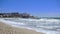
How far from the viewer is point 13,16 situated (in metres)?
33.3

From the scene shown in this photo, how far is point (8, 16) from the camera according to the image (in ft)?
107

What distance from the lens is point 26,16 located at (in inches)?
1348

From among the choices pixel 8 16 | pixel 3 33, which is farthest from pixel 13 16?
Answer: pixel 3 33

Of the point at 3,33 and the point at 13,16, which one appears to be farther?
the point at 13,16

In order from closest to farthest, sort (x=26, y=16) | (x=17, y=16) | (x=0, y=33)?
(x=0, y=33) < (x=17, y=16) < (x=26, y=16)

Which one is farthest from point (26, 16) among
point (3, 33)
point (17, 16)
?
point (3, 33)

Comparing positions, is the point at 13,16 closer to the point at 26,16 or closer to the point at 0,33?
the point at 26,16

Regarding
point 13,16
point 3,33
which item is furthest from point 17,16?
point 3,33

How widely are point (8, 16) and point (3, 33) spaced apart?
2844 centimetres

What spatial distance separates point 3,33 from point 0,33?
0.32ft

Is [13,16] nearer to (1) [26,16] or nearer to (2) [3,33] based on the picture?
(1) [26,16]

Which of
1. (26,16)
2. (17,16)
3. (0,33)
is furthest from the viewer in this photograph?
(26,16)

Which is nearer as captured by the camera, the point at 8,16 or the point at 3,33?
the point at 3,33

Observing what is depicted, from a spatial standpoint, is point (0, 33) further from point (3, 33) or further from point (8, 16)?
point (8, 16)
